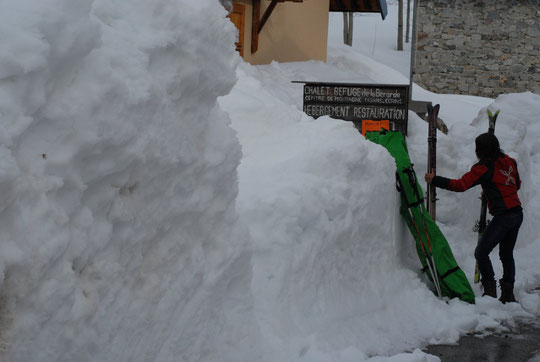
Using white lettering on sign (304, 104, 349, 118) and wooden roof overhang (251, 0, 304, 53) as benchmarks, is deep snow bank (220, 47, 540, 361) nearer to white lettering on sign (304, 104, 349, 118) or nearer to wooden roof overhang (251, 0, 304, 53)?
white lettering on sign (304, 104, 349, 118)

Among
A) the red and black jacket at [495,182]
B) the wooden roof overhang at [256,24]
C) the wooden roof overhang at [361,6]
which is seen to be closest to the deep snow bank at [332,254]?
the red and black jacket at [495,182]

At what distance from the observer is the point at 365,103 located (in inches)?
359

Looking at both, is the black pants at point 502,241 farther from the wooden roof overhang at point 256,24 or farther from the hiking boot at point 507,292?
the wooden roof overhang at point 256,24

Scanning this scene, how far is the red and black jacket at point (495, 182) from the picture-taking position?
652 cm

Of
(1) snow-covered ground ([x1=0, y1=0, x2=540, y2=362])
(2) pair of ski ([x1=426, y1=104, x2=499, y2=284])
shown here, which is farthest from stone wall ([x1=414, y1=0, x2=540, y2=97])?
(1) snow-covered ground ([x1=0, y1=0, x2=540, y2=362])

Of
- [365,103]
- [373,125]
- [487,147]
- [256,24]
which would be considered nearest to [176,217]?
[487,147]

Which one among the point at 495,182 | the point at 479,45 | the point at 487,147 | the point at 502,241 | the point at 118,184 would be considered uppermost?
the point at 118,184

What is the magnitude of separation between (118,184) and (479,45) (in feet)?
64.0

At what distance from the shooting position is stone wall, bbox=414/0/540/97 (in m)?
20.8

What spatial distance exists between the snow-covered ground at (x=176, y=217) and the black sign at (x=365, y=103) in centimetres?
236

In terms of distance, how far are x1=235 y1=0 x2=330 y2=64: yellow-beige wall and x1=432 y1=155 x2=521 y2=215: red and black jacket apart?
7962mm

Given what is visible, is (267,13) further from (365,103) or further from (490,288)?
(490,288)

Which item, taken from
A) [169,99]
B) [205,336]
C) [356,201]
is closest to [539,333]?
[356,201]

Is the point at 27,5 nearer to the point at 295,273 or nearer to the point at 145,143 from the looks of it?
the point at 145,143
